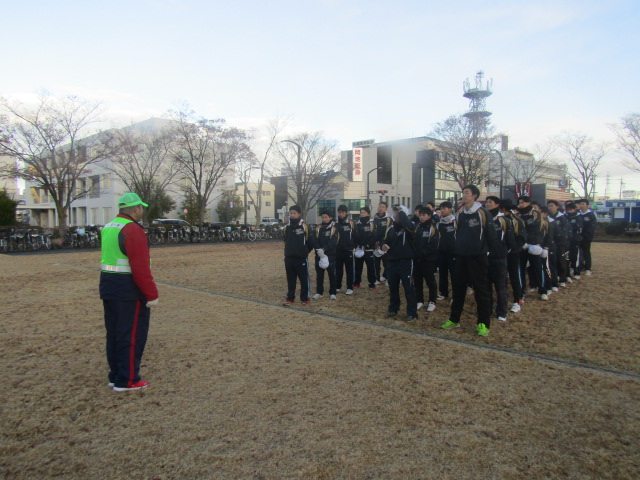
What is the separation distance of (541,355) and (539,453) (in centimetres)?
222

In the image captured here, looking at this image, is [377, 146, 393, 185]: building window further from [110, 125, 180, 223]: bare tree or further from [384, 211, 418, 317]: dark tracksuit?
[384, 211, 418, 317]: dark tracksuit

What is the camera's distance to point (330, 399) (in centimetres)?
370

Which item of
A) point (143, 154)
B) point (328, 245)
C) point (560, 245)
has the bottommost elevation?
point (560, 245)

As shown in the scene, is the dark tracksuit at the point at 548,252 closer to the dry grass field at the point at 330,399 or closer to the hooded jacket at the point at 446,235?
the dry grass field at the point at 330,399

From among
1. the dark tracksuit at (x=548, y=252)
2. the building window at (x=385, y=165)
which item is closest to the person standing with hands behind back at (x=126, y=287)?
the dark tracksuit at (x=548, y=252)

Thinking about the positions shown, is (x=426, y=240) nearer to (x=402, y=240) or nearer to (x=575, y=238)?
(x=402, y=240)

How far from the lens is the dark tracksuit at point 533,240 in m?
7.40

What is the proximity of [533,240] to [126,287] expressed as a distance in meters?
6.41

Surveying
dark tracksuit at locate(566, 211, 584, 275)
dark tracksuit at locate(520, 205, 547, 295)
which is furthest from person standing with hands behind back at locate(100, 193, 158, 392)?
dark tracksuit at locate(566, 211, 584, 275)

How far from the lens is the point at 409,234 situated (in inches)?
251

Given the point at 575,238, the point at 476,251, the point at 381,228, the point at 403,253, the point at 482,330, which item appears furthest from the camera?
the point at 575,238

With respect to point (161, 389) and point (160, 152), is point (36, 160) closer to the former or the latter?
point (160, 152)

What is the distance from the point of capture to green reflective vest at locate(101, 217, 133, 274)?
3.83m

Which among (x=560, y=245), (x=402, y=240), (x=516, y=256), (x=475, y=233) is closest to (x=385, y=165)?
(x=560, y=245)
